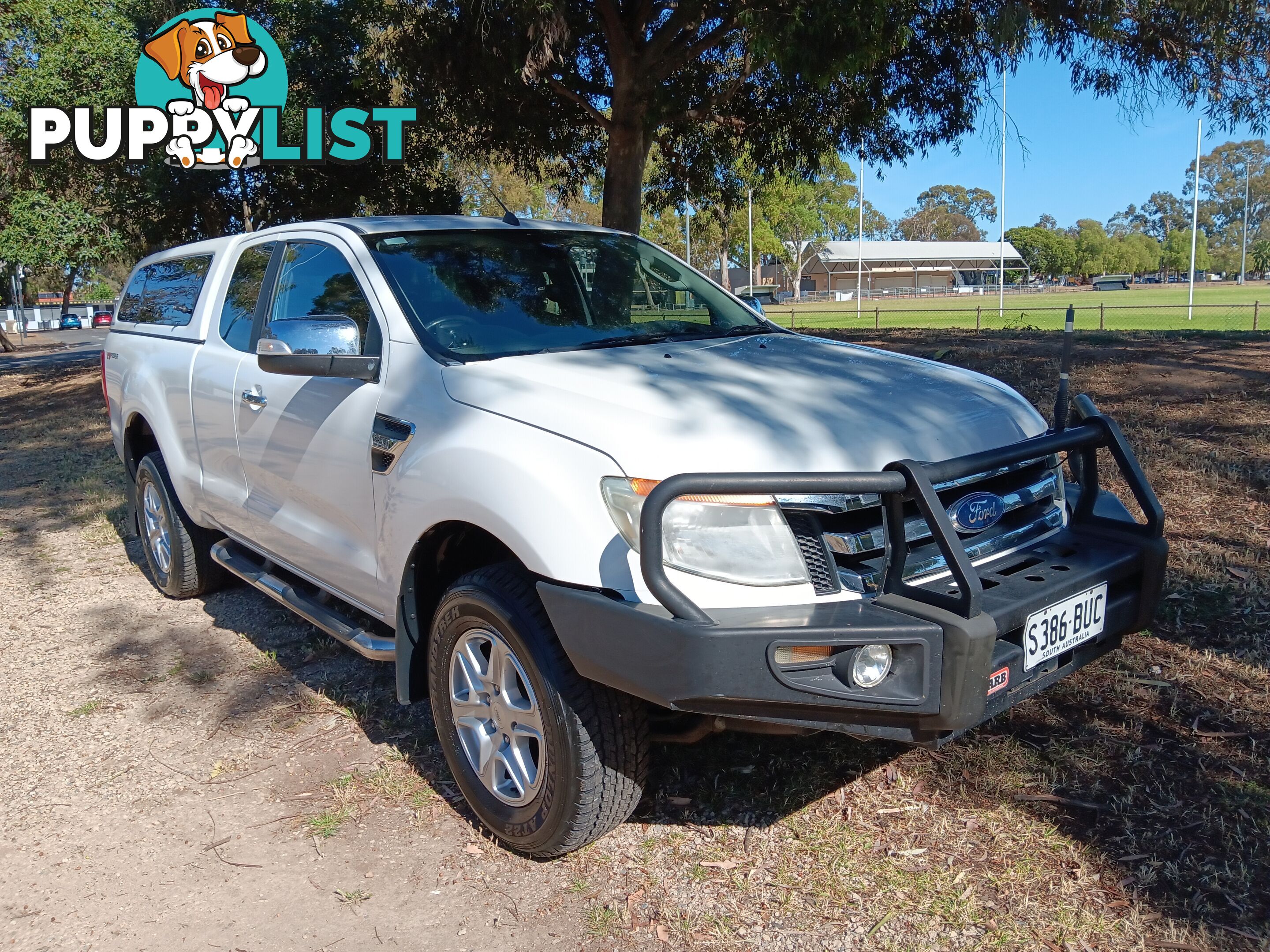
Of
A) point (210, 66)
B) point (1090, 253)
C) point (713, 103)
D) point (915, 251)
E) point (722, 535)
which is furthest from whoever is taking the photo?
point (1090, 253)

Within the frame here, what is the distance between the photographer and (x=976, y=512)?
2928mm

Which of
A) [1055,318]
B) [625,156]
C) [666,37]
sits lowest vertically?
[1055,318]

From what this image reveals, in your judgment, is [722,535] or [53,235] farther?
[53,235]

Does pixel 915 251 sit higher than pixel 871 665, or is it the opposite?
pixel 915 251

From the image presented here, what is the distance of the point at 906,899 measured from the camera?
2846 mm

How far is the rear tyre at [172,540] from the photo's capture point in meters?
5.38

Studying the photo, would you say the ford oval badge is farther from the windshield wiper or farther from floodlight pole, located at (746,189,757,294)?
floodlight pole, located at (746,189,757,294)

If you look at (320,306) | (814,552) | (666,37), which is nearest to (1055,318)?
(666,37)

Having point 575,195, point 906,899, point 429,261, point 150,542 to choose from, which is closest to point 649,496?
point 906,899

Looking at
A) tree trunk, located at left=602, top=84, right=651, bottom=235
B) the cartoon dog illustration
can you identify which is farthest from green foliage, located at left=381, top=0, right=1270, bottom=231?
the cartoon dog illustration

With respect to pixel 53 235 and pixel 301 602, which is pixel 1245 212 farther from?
pixel 301 602

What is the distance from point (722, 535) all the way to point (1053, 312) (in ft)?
138

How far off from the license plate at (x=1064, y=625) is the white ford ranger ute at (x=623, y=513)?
0.4 inches

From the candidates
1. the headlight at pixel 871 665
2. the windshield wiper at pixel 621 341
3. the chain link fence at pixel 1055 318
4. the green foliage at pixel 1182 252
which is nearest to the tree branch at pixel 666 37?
the windshield wiper at pixel 621 341
